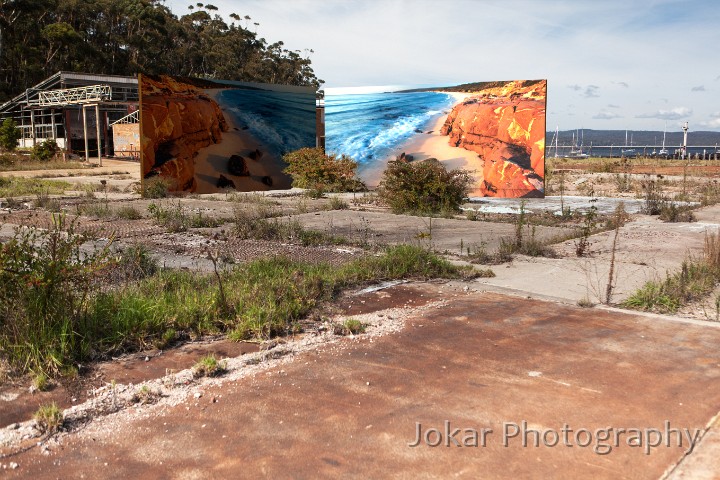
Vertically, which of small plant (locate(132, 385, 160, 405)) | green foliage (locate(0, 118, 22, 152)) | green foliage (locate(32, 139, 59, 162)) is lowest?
small plant (locate(132, 385, 160, 405))

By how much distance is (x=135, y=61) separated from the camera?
62.9 metres

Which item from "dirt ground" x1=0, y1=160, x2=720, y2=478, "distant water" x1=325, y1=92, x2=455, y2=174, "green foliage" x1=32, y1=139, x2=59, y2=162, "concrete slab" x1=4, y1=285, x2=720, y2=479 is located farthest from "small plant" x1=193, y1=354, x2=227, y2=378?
"green foliage" x1=32, y1=139, x2=59, y2=162

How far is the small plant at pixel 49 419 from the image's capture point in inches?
150

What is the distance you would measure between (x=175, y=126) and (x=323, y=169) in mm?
5296

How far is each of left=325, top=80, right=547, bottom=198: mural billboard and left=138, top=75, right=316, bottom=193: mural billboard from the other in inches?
92.1

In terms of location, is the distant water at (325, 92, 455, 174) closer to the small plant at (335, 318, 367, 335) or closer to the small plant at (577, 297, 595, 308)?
the small plant at (577, 297, 595, 308)

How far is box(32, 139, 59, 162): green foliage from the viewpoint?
131ft

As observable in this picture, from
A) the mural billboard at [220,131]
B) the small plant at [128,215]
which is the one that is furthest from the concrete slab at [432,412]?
the mural billboard at [220,131]

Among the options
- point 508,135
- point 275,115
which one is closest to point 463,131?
point 508,135

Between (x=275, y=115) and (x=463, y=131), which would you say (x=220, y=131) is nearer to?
(x=275, y=115)

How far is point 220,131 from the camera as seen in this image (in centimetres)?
2284

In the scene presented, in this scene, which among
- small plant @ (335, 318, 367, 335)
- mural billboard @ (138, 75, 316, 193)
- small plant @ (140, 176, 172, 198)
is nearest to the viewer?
small plant @ (335, 318, 367, 335)

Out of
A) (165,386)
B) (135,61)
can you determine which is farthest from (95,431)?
(135,61)

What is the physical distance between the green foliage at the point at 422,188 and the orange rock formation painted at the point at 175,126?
829 cm
